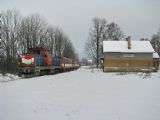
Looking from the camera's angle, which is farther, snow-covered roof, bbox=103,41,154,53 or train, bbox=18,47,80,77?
snow-covered roof, bbox=103,41,154,53

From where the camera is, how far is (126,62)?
5306 centimetres

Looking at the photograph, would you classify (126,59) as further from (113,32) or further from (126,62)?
(113,32)

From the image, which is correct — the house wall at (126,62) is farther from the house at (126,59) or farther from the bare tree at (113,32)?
the bare tree at (113,32)

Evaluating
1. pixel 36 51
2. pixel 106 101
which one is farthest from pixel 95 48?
pixel 106 101

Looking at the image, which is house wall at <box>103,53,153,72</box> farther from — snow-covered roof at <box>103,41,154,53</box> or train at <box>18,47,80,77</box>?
train at <box>18,47,80,77</box>

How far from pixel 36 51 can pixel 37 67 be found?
183 inches

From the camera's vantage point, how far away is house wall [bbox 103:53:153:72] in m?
53.0

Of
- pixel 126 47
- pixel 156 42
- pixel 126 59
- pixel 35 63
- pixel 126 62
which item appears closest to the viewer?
pixel 35 63

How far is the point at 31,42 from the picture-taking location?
67.2m

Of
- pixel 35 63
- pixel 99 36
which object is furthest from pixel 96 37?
pixel 35 63

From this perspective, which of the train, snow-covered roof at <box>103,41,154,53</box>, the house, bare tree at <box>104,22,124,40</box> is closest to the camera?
the train

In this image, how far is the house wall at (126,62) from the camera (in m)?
53.0

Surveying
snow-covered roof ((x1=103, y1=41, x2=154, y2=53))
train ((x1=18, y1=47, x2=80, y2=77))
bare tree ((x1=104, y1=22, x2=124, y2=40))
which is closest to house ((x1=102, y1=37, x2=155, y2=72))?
snow-covered roof ((x1=103, y1=41, x2=154, y2=53))

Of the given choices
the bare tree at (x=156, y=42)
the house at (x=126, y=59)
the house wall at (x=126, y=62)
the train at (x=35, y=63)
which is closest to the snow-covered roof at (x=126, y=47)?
the house at (x=126, y=59)
